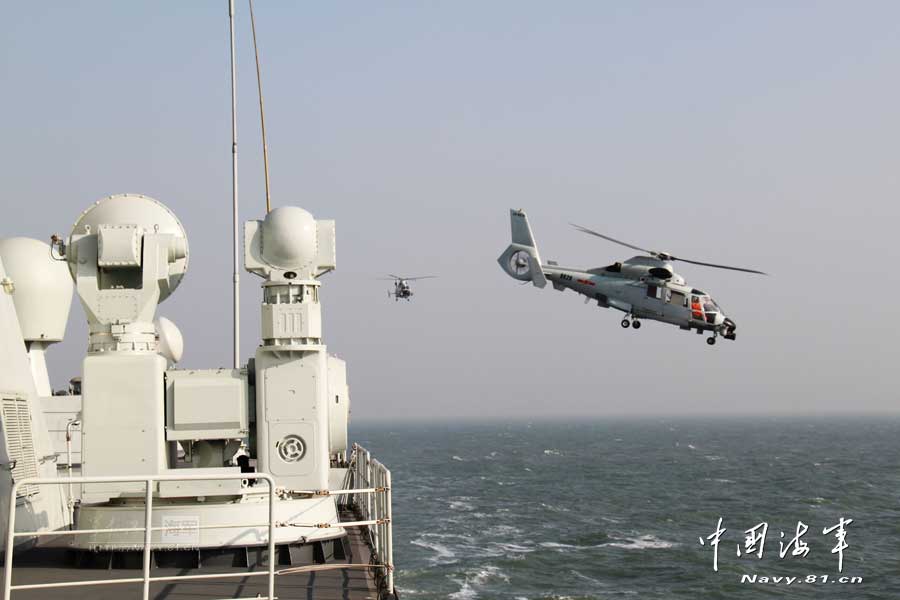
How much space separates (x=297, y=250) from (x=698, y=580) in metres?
24.8

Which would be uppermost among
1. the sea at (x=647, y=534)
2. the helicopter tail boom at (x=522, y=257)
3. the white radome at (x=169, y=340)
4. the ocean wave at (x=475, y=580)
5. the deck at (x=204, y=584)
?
the helicopter tail boom at (x=522, y=257)

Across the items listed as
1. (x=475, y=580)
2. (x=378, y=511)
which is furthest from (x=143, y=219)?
(x=475, y=580)

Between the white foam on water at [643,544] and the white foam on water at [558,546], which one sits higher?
the white foam on water at [558,546]

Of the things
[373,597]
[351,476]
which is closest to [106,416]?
[373,597]

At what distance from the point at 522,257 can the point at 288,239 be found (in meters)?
36.0

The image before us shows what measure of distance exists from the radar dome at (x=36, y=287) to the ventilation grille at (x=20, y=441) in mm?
7492

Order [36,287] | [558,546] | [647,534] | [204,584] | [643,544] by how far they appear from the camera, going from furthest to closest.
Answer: [647,534] → [643,544] → [558,546] → [36,287] → [204,584]

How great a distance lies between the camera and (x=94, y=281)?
13.2m

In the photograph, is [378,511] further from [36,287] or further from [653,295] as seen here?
[653,295]

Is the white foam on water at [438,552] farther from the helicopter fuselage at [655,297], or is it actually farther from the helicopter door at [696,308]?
the helicopter door at [696,308]

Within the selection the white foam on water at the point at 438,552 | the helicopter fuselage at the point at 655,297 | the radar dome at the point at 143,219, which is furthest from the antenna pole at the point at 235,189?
the helicopter fuselage at the point at 655,297

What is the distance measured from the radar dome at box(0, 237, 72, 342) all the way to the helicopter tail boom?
2711 cm

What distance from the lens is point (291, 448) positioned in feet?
43.6

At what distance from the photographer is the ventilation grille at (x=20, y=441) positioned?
15.1 metres
